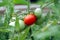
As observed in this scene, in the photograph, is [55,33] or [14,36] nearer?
[55,33]

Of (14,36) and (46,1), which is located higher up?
(46,1)

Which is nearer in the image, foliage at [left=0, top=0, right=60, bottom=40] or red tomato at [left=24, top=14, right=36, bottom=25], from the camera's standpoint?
foliage at [left=0, top=0, right=60, bottom=40]

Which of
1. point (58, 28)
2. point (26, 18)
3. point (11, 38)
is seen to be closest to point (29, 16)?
point (26, 18)

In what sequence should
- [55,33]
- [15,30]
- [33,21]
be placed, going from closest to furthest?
[55,33] < [15,30] < [33,21]

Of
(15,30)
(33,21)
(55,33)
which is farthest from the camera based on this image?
(33,21)

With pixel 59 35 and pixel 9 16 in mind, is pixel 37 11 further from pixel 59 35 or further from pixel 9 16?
pixel 59 35

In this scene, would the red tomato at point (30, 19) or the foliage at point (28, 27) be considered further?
the red tomato at point (30, 19)
